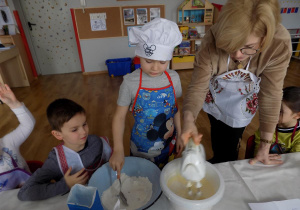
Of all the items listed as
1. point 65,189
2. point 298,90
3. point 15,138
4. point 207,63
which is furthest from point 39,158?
point 298,90

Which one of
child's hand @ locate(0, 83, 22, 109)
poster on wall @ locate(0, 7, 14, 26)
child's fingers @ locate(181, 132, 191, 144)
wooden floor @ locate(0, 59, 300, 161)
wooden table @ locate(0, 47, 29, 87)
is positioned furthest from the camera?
wooden table @ locate(0, 47, 29, 87)

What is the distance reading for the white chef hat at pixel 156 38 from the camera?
0.74 metres

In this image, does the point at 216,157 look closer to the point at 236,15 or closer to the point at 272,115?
the point at 272,115

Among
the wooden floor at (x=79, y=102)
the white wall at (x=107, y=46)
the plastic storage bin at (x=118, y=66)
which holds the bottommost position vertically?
the wooden floor at (x=79, y=102)

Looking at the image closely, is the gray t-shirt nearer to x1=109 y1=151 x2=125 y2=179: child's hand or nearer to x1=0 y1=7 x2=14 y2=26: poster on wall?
x1=109 y1=151 x2=125 y2=179: child's hand

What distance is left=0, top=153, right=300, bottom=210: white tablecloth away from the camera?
0.58 meters

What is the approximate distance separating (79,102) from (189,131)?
2.44m

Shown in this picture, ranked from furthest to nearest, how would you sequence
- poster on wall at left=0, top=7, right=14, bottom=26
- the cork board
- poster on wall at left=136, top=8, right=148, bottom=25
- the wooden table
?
poster on wall at left=136, top=8, right=148, bottom=25 < the cork board < the wooden table < poster on wall at left=0, top=7, right=14, bottom=26

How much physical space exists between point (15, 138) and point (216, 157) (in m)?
1.15

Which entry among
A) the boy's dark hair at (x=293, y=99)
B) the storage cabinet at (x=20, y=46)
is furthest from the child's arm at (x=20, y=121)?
the storage cabinet at (x=20, y=46)

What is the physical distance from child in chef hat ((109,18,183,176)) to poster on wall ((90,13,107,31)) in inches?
132

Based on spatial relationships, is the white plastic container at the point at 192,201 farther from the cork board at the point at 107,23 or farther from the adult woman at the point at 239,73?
the cork board at the point at 107,23

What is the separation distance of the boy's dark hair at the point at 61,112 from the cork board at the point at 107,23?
335 centimetres

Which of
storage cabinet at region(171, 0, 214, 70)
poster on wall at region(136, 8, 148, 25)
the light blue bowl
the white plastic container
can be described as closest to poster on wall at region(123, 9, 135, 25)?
poster on wall at region(136, 8, 148, 25)
